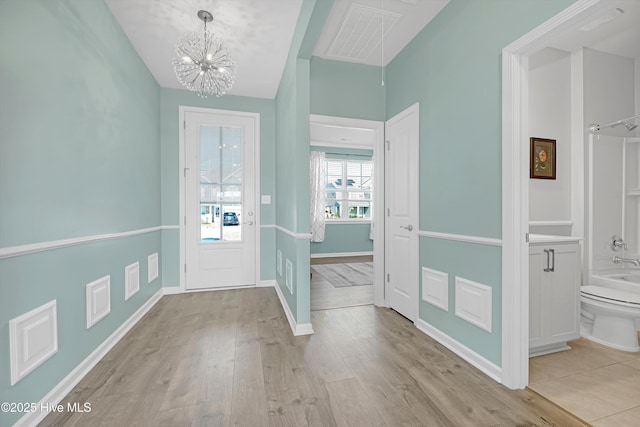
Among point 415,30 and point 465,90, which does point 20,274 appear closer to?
point 465,90

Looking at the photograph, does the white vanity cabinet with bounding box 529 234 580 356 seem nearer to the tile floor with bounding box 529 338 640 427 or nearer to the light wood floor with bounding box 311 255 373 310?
the tile floor with bounding box 529 338 640 427

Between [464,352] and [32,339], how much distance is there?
8.66 ft

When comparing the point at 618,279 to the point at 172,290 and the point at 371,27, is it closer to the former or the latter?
the point at 371,27

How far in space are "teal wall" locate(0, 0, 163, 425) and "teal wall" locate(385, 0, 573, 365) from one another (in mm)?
2636

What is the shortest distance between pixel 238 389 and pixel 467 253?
1.82m

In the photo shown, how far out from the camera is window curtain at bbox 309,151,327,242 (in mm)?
6254

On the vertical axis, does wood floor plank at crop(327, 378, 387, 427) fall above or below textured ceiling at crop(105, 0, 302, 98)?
below

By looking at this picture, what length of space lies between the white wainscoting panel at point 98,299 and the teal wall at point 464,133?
2636 mm

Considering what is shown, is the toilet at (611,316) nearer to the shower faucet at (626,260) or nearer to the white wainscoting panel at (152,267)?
the shower faucet at (626,260)

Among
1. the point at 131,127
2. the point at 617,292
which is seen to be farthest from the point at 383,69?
the point at 617,292

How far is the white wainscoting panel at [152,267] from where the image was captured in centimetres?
305

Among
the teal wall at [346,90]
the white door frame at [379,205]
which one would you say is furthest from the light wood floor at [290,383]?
the teal wall at [346,90]

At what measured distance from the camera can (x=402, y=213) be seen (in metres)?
2.84

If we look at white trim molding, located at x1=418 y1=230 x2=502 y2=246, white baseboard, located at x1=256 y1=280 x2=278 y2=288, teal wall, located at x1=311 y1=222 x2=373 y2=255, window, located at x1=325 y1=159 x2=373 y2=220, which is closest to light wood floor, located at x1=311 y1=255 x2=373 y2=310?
white baseboard, located at x1=256 y1=280 x2=278 y2=288
